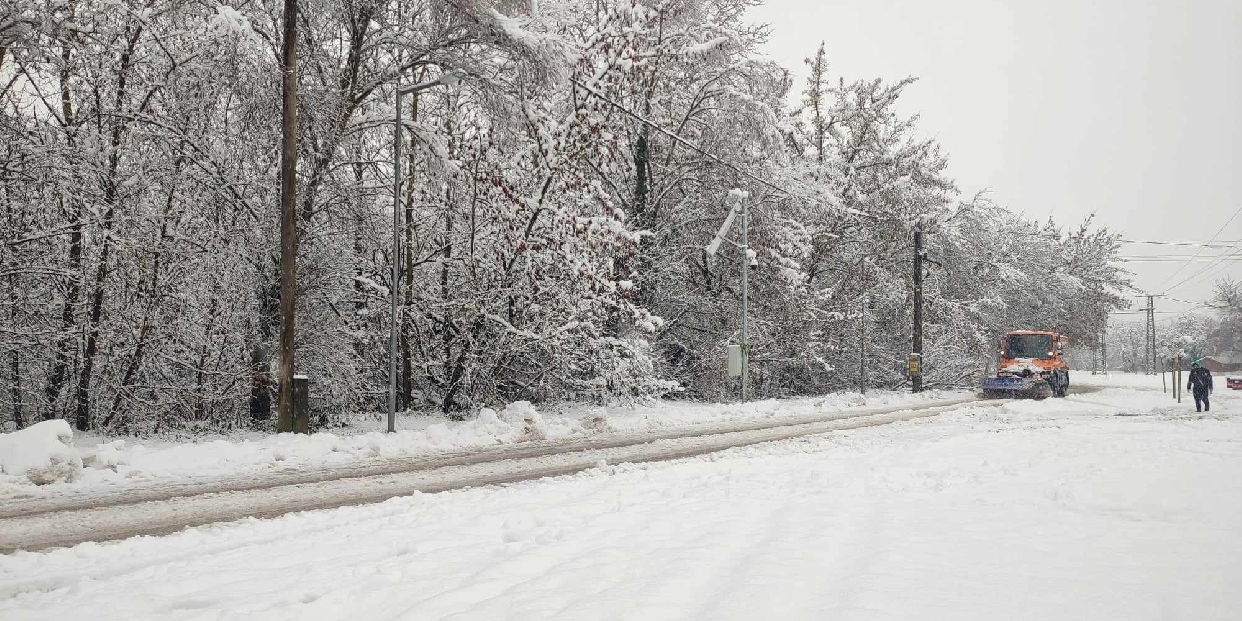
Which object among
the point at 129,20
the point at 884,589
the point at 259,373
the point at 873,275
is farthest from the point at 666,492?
the point at 873,275

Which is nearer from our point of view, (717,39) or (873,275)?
(717,39)

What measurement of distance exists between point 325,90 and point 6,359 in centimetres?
768

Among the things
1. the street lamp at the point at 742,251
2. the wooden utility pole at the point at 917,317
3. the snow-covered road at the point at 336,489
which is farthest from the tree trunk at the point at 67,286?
the wooden utility pole at the point at 917,317

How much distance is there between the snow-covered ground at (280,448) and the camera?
28.3ft

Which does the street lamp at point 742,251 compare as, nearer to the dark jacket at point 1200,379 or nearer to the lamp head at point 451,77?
the lamp head at point 451,77

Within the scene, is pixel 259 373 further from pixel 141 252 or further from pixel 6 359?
pixel 6 359

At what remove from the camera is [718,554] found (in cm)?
522

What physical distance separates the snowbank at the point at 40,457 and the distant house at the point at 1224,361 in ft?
417

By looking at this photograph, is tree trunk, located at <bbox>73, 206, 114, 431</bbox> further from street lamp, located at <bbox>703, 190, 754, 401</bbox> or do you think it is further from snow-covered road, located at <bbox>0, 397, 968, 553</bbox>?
street lamp, located at <bbox>703, 190, 754, 401</bbox>

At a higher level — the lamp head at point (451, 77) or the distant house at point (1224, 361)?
the lamp head at point (451, 77)

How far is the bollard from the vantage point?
1315cm

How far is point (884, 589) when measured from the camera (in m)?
4.38

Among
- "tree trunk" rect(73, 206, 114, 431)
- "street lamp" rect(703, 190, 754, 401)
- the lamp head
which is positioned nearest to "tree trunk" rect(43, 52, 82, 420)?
"tree trunk" rect(73, 206, 114, 431)

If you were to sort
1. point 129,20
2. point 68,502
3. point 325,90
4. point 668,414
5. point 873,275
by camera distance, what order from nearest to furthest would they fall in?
1. point 68,502
2. point 129,20
3. point 325,90
4. point 668,414
5. point 873,275
